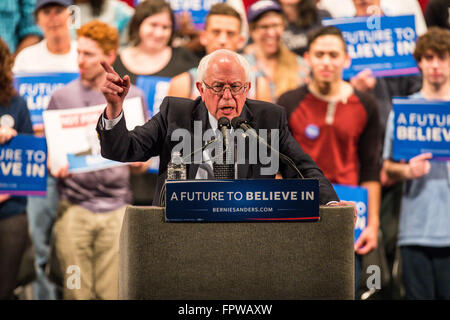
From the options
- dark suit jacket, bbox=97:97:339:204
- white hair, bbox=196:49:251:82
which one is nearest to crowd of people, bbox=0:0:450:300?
dark suit jacket, bbox=97:97:339:204

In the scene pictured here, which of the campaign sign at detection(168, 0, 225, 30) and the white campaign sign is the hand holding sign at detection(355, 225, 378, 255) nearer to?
the white campaign sign

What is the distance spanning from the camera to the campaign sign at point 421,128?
490 centimetres

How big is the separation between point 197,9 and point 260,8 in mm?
524

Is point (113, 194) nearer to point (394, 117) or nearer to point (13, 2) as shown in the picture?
point (13, 2)

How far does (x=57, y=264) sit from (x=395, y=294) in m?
2.52

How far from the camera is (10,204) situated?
4.74 m

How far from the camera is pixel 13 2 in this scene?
528 centimetres

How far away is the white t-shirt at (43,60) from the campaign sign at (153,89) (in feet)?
1.90

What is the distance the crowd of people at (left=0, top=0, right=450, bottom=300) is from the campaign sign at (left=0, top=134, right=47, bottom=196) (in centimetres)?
9

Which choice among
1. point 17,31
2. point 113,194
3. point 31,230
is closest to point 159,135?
point 113,194

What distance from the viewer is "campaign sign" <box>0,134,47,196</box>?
471 cm

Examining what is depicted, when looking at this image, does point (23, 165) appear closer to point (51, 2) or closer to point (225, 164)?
point (51, 2)

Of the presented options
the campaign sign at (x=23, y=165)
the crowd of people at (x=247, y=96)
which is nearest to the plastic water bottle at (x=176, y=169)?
the crowd of people at (x=247, y=96)
